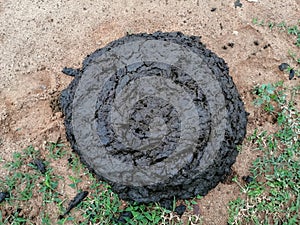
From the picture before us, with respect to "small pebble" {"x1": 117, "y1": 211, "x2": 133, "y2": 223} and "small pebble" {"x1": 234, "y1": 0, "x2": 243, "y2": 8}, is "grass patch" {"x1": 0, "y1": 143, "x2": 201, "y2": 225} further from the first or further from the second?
"small pebble" {"x1": 234, "y1": 0, "x2": 243, "y2": 8}

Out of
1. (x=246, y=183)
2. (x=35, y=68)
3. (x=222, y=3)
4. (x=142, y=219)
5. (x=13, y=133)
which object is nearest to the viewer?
Result: (x=142, y=219)

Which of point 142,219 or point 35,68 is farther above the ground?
point 35,68

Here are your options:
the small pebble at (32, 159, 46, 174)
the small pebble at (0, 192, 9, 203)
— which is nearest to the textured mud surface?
the small pebble at (32, 159, 46, 174)

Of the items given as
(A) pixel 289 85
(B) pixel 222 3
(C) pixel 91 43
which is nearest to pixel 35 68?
(C) pixel 91 43

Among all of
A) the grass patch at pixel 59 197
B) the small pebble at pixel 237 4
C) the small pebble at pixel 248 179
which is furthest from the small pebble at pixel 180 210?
the small pebble at pixel 237 4

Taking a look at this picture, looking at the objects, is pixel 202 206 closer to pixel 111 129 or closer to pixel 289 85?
pixel 111 129

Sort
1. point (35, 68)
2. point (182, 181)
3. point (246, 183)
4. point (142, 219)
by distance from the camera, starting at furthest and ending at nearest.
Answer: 1. point (35, 68)
2. point (246, 183)
3. point (142, 219)
4. point (182, 181)

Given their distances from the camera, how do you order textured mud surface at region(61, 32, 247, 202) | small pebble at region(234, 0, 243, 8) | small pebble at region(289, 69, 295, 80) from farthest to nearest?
small pebble at region(234, 0, 243, 8)
small pebble at region(289, 69, 295, 80)
textured mud surface at region(61, 32, 247, 202)
